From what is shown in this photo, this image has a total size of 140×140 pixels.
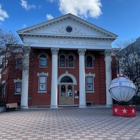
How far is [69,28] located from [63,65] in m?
5.30

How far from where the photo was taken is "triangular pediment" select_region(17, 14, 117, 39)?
74.3ft

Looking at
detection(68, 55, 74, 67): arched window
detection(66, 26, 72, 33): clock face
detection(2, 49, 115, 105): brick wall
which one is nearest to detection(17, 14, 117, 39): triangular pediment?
detection(66, 26, 72, 33): clock face

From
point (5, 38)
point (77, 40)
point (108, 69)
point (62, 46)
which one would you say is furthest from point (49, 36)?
point (108, 69)

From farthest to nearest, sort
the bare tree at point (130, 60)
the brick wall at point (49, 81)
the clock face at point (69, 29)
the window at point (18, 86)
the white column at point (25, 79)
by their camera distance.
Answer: the window at point (18, 86)
the brick wall at point (49, 81)
the clock face at point (69, 29)
the bare tree at point (130, 60)
the white column at point (25, 79)

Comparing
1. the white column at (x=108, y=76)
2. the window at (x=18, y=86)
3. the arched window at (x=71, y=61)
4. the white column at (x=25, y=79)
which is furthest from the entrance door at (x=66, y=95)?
the window at (x=18, y=86)

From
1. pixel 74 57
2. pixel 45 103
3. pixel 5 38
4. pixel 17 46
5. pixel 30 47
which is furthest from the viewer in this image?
pixel 74 57

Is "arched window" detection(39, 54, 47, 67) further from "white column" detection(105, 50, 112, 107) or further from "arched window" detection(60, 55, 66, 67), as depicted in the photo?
"white column" detection(105, 50, 112, 107)

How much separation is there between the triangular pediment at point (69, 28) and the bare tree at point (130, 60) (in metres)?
2.54

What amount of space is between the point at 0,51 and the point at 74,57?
10555 millimetres

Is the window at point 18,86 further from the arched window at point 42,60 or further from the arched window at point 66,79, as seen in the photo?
the arched window at point 66,79

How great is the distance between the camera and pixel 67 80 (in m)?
25.2

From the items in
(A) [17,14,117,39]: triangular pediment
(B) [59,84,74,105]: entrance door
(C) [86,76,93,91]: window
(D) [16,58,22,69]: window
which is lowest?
(B) [59,84,74,105]: entrance door

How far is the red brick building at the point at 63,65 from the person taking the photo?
22.2 meters

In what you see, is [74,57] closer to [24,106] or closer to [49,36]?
[49,36]
